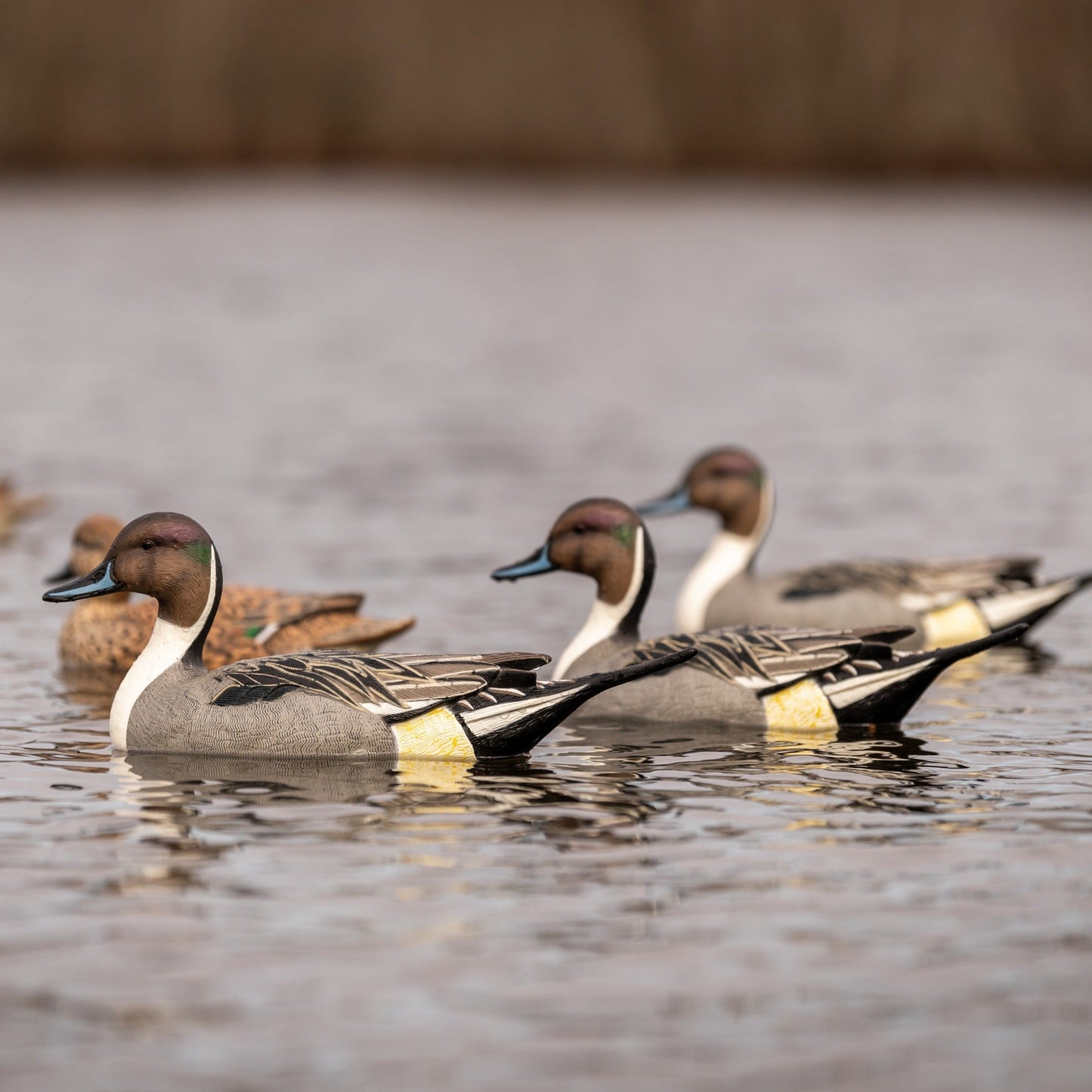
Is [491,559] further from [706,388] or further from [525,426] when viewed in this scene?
[706,388]

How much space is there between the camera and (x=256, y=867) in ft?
23.9

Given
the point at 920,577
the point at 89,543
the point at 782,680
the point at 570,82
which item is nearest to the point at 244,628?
the point at 89,543

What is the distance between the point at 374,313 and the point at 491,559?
17.5 meters

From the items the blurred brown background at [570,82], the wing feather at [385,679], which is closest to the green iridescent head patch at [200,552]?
the wing feather at [385,679]

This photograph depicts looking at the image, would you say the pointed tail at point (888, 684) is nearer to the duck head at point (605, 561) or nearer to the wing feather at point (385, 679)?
the duck head at point (605, 561)

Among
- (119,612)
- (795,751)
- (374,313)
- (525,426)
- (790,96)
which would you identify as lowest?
(795,751)

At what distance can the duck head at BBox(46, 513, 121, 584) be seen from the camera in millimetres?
11594

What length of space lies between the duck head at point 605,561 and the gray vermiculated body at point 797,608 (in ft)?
4.13

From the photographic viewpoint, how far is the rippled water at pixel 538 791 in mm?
5809

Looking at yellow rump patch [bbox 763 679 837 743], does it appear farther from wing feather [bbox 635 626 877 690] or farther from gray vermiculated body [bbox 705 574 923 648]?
gray vermiculated body [bbox 705 574 923 648]

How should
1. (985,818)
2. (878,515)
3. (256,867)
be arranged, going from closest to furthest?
(256,867) → (985,818) → (878,515)

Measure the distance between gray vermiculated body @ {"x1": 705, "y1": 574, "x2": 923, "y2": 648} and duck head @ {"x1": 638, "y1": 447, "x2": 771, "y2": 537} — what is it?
520 millimetres

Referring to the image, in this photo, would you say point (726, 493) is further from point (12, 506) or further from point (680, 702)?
point (12, 506)

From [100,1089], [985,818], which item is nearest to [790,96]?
[985,818]
